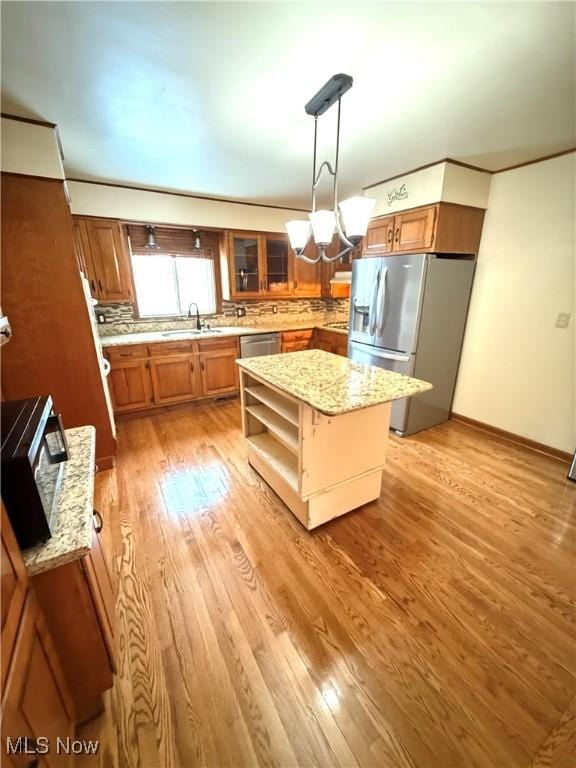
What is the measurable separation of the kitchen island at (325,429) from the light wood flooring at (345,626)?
0.65 feet

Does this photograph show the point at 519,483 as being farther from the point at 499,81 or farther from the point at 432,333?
the point at 499,81

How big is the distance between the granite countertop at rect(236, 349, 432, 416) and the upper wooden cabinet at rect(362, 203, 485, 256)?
1.49m

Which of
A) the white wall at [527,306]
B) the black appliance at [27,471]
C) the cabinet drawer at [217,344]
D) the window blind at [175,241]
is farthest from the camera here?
the cabinet drawer at [217,344]

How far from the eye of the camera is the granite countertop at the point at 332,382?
1.50 m

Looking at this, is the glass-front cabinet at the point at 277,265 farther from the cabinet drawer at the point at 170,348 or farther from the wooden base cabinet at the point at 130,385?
the wooden base cabinet at the point at 130,385

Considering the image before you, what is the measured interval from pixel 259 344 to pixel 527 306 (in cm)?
292

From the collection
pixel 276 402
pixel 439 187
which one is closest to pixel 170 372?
pixel 276 402

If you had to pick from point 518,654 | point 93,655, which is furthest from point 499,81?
point 93,655

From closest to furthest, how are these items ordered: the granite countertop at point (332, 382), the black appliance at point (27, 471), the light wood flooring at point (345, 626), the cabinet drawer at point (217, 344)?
the black appliance at point (27, 471) < the light wood flooring at point (345, 626) < the granite countertop at point (332, 382) < the cabinet drawer at point (217, 344)

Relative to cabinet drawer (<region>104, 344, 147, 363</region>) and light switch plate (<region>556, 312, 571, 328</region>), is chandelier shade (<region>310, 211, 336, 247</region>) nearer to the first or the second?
light switch plate (<region>556, 312, 571, 328</region>)

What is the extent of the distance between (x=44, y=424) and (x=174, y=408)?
9.56 ft

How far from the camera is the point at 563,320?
2541 millimetres

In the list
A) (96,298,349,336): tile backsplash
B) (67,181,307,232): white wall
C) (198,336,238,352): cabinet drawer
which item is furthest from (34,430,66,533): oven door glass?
(67,181,307,232): white wall

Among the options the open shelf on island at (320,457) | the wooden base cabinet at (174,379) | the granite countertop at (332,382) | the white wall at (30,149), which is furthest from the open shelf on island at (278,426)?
the white wall at (30,149)
